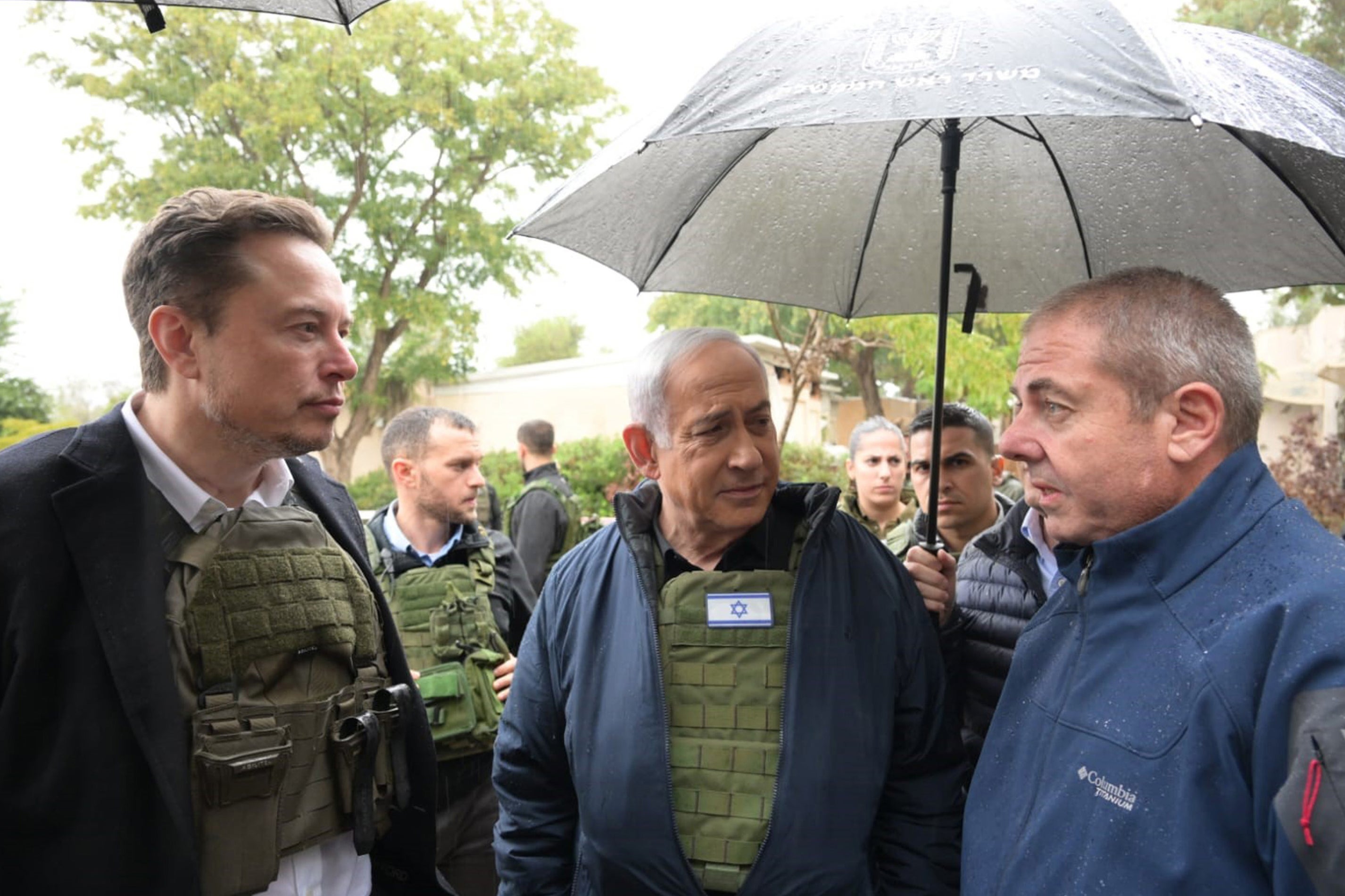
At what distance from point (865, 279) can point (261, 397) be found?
1.90 meters

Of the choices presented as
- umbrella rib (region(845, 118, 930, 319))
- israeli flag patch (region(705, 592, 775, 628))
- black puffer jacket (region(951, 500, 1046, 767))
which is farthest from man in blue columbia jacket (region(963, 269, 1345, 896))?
umbrella rib (region(845, 118, 930, 319))

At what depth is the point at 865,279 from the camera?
3.17m

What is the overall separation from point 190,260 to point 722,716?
152cm

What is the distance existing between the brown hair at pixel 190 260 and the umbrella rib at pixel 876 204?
1.67m

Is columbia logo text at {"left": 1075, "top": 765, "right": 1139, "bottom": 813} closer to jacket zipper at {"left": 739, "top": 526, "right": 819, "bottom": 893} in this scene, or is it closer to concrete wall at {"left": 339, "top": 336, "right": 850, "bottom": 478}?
jacket zipper at {"left": 739, "top": 526, "right": 819, "bottom": 893}

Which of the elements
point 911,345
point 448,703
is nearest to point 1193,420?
point 448,703

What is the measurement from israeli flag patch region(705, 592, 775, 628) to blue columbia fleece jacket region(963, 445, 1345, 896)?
598 millimetres

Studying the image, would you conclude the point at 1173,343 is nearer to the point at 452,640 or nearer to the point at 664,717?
the point at 664,717

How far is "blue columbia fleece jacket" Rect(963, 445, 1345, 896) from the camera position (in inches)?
52.4

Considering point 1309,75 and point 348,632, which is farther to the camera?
point 348,632

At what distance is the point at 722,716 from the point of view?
2.20 m

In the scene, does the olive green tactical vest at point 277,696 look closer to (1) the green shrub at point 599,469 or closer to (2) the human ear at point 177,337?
(2) the human ear at point 177,337

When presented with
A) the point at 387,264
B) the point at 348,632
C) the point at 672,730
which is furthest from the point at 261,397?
the point at 387,264

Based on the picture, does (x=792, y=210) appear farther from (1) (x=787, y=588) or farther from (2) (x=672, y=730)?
(2) (x=672, y=730)
